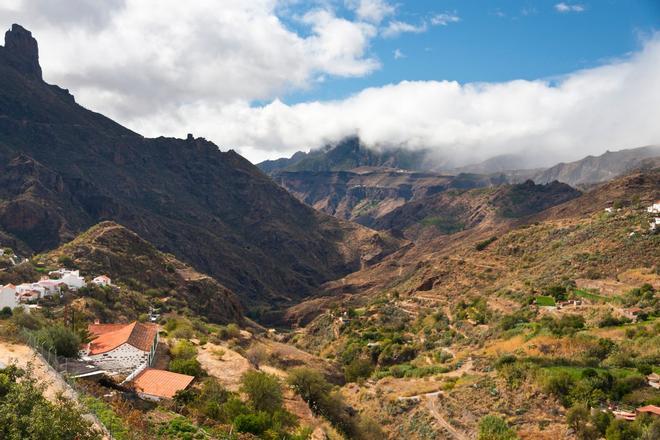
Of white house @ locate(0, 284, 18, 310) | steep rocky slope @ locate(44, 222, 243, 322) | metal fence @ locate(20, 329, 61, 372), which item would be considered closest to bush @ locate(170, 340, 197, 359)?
metal fence @ locate(20, 329, 61, 372)

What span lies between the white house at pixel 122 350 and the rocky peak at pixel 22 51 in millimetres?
161636

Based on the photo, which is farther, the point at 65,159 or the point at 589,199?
the point at 65,159

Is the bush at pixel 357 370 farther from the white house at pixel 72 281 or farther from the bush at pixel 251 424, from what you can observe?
the white house at pixel 72 281

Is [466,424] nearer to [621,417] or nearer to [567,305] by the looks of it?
[621,417]

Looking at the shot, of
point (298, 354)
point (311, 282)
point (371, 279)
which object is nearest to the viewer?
point (298, 354)

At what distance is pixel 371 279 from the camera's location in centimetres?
13450

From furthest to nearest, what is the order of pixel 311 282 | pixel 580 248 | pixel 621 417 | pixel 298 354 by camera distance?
pixel 311 282 < pixel 580 248 < pixel 298 354 < pixel 621 417

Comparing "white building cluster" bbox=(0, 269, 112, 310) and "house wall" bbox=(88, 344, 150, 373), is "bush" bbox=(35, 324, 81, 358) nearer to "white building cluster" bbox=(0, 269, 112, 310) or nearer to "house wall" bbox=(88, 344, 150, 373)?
"house wall" bbox=(88, 344, 150, 373)

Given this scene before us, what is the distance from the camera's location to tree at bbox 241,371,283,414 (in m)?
26.5

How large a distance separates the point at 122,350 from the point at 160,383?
239 inches

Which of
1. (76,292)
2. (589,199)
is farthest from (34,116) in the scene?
(589,199)

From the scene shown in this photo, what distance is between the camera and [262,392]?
2692 centimetres

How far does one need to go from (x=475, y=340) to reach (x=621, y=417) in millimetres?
19265

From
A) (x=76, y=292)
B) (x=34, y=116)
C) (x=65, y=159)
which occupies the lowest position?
(x=76, y=292)
